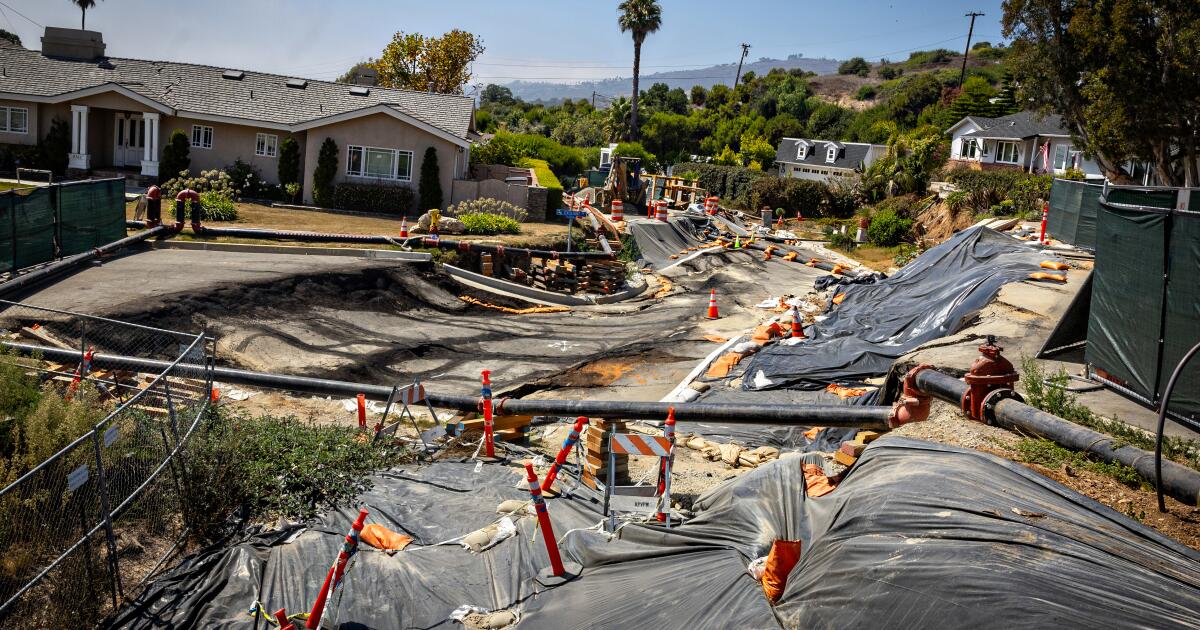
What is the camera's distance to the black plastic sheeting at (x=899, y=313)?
16328 millimetres

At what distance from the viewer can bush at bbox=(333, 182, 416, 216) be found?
34219mm

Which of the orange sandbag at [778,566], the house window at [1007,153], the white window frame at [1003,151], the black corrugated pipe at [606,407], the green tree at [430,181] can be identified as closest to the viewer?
the orange sandbag at [778,566]

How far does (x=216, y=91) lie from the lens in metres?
37.3

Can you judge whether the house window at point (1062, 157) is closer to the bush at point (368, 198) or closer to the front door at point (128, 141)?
the bush at point (368, 198)

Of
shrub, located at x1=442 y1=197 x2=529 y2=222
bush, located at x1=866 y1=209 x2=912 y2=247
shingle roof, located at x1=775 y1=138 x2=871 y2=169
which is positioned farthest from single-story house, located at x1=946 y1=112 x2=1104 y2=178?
shrub, located at x1=442 y1=197 x2=529 y2=222

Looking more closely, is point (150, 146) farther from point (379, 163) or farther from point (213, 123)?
point (379, 163)

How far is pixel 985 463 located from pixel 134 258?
838 inches

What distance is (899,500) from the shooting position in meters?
5.93

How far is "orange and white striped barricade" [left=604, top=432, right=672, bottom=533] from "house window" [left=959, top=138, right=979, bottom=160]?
60.1 meters

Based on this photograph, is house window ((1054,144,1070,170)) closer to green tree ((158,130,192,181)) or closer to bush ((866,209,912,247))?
bush ((866,209,912,247))

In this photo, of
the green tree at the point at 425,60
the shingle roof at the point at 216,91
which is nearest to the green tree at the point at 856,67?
the green tree at the point at 425,60

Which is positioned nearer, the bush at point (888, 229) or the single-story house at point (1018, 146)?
the bush at point (888, 229)

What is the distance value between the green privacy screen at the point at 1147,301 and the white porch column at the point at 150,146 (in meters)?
32.9

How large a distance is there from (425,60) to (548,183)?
101 feet
